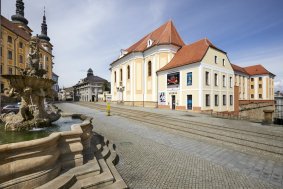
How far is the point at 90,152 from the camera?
16.8 feet

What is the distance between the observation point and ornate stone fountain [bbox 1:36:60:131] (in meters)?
5.66

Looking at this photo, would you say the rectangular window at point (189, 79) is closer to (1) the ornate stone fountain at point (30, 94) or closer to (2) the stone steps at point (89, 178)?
(1) the ornate stone fountain at point (30, 94)

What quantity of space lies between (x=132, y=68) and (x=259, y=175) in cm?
3322

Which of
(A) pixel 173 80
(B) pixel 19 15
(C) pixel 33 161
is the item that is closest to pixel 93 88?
(B) pixel 19 15

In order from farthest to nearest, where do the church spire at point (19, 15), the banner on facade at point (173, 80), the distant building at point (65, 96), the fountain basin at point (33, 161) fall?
the distant building at point (65, 96) → the church spire at point (19, 15) → the banner on facade at point (173, 80) → the fountain basin at point (33, 161)

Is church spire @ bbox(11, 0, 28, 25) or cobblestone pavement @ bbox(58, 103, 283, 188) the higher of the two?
church spire @ bbox(11, 0, 28, 25)

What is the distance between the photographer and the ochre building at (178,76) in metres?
24.0

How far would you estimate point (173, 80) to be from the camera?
27.0 meters

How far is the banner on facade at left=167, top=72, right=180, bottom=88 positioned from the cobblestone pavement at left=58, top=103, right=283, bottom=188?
1963 centimetres

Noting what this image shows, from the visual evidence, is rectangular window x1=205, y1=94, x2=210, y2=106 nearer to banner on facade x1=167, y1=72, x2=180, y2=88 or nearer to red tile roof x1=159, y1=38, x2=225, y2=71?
banner on facade x1=167, y1=72, x2=180, y2=88

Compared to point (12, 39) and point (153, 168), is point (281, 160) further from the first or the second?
point (12, 39)

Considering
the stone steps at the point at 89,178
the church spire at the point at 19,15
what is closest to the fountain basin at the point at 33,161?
the stone steps at the point at 89,178

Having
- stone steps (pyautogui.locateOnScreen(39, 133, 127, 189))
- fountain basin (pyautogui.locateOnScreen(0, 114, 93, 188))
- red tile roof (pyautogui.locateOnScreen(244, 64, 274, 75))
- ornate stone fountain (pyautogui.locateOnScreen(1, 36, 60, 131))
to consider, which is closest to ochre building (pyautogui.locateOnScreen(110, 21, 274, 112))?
ornate stone fountain (pyautogui.locateOnScreen(1, 36, 60, 131))

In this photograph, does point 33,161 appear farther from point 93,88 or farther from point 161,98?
point 93,88
